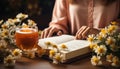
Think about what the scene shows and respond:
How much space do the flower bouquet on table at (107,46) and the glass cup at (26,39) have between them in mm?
249

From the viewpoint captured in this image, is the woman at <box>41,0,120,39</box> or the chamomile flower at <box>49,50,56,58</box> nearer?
the chamomile flower at <box>49,50,56,58</box>

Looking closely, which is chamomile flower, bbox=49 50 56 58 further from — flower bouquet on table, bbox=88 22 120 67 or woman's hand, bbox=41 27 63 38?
woman's hand, bbox=41 27 63 38

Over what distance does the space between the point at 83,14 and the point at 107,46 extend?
1.77ft

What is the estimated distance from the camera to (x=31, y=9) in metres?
3.15

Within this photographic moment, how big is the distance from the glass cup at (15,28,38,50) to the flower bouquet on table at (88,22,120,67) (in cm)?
25

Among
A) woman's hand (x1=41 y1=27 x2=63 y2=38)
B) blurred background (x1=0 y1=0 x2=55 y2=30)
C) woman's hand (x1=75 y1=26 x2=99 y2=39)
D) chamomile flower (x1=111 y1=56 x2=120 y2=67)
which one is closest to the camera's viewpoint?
chamomile flower (x1=111 y1=56 x2=120 y2=67)

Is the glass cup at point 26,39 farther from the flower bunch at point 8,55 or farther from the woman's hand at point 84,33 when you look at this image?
the woman's hand at point 84,33

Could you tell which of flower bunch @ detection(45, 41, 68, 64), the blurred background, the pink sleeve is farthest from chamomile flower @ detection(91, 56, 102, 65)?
the blurred background

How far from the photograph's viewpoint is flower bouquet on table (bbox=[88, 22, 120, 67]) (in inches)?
49.5

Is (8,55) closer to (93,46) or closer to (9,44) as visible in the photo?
(9,44)

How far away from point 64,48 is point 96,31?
1.07 feet

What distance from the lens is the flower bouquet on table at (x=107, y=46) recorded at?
1257 mm

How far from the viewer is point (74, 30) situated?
1859mm

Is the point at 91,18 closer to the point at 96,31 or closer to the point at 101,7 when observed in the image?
the point at 101,7
